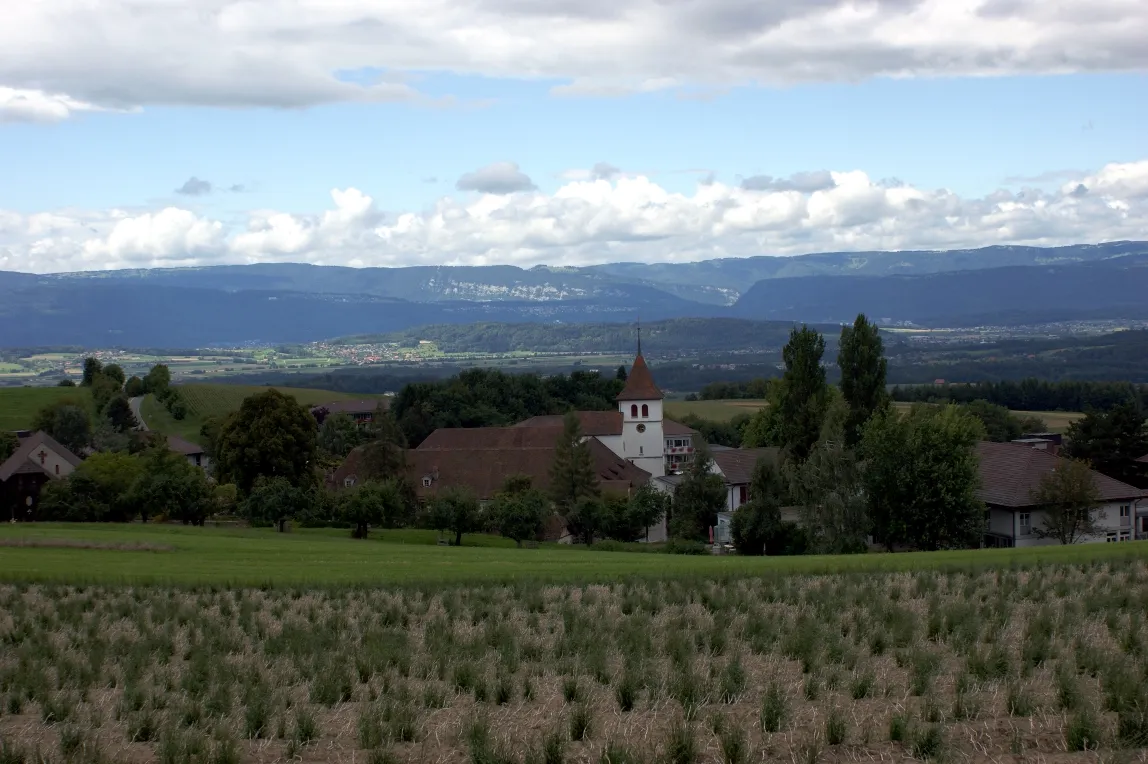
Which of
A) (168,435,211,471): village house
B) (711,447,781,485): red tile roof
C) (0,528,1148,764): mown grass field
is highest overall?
(0,528,1148,764): mown grass field

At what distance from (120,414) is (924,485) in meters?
75.3

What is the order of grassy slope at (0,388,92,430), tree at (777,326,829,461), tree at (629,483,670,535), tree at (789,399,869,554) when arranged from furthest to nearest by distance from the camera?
grassy slope at (0,388,92,430), tree at (777,326,829,461), tree at (629,483,670,535), tree at (789,399,869,554)

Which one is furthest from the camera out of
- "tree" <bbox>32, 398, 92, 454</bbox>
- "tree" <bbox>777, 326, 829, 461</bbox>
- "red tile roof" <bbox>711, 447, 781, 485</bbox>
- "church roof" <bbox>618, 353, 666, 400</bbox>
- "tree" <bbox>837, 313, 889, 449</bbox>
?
"tree" <bbox>32, 398, 92, 454</bbox>

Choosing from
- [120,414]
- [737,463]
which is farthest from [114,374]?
[737,463]

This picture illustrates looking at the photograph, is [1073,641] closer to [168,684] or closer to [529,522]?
[168,684]

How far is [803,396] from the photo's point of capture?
6638cm

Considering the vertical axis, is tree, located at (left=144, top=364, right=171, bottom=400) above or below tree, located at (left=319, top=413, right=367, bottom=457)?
above

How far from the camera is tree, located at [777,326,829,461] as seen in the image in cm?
6562

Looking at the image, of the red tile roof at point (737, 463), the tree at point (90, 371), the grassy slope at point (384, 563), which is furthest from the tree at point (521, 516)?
the tree at point (90, 371)

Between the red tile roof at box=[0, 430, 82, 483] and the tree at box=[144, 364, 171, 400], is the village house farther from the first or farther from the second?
the tree at box=[144, 364, 171, 400]

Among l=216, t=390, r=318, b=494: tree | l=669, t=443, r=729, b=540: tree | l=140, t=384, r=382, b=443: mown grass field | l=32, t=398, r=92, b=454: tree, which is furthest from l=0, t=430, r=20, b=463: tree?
l=669, t=443, r=729, b=540: tree

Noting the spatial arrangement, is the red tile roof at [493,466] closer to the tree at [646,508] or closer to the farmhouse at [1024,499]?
the tree at [646,508]

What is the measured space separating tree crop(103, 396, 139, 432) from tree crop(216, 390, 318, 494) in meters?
42.5

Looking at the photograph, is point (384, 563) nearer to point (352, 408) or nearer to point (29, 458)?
point (29, 458)
